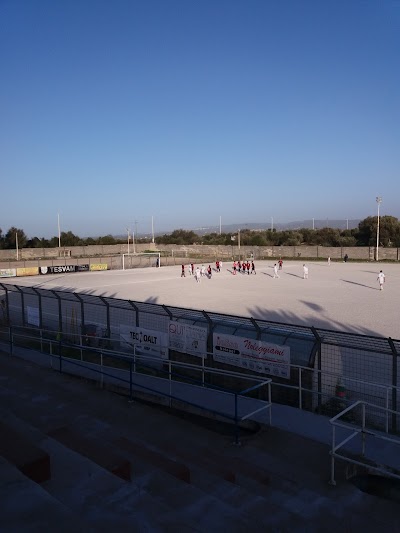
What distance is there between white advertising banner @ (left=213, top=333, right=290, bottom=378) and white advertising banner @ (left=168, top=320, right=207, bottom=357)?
0.34 m

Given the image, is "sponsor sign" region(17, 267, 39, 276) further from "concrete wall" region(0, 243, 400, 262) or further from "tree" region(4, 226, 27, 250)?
"tree" region(4, 226, 27, 250)

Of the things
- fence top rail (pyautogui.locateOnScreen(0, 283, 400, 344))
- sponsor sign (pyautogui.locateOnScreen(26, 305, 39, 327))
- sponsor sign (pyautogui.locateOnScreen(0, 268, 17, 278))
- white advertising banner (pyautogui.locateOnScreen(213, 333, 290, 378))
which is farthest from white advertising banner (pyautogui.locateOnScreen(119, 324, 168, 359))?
sponsor sign (pyautogui.locateOnScreen(0, 268, 17, 278))

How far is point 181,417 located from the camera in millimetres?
8352

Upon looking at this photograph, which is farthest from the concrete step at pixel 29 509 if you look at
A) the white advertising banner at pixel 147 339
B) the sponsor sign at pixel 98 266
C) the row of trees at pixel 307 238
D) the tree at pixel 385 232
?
the tree at pixel 385 232

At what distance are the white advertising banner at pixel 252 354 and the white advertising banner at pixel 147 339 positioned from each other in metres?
1.42

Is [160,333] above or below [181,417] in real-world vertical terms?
above

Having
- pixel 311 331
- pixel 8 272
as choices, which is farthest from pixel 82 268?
pixel 311 331

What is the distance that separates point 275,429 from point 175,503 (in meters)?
2.77

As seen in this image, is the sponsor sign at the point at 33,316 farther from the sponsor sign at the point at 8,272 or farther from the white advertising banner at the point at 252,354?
the sponsor sign at the point at 8,272

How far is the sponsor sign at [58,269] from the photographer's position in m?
50.8

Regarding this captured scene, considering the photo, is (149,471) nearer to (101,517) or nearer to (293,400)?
(101,517)

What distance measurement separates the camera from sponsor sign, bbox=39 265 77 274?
5081 cm

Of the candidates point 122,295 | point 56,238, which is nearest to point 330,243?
point 56,238

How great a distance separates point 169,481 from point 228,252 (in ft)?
266
